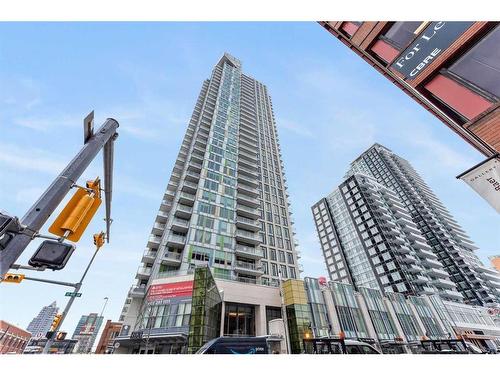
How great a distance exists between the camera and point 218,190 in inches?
1721

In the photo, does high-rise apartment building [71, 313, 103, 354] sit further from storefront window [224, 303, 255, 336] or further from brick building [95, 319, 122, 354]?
storefront window [224, 303, 255, 336]

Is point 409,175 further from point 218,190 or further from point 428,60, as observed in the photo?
point 428,60

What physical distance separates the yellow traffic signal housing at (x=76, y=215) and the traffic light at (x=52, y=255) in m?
0.30

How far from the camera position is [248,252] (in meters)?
37.6

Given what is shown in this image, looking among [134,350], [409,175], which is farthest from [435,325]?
[409,175]

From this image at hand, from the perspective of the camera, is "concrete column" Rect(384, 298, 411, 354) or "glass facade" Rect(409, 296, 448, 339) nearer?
"concrete column" Rect(384, 298, 411, 354)

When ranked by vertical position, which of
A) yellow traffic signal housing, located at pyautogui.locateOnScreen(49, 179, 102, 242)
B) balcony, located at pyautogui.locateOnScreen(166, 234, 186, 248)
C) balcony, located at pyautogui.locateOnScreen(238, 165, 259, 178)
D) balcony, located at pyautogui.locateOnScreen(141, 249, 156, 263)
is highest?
balcony, located at pyautogui.locateOnScreen(238, 165, 259, 178)

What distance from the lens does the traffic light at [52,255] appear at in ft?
8.79

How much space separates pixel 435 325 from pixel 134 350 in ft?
168

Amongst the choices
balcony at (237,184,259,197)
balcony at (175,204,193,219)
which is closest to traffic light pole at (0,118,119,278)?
balcony at (175,204,193,219)

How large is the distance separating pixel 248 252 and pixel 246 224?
5.72 m

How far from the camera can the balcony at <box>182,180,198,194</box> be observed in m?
42.6

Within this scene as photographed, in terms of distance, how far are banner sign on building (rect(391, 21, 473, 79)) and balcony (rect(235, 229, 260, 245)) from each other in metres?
33.6

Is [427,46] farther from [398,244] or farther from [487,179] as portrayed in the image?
[398,244]
